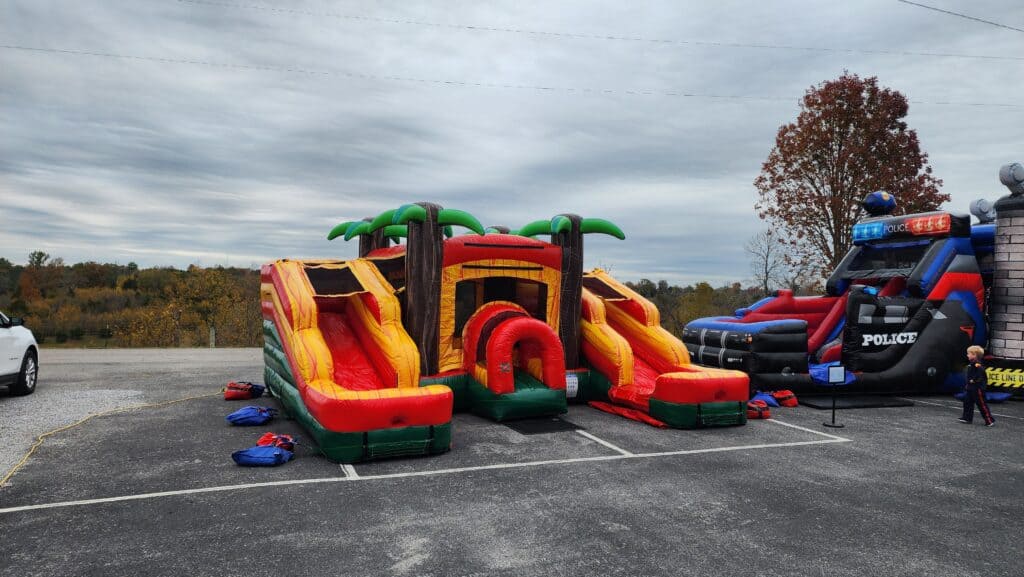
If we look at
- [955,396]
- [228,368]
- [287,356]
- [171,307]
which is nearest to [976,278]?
[955,396]

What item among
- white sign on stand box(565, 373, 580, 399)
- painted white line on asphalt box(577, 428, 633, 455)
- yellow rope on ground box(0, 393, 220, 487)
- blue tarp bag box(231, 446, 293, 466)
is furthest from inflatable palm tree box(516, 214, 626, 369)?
yellow rope on ground box(0, 393, 220, 487)

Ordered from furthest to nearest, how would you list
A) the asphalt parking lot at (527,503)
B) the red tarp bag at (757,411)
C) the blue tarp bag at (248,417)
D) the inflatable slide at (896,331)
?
1. the inflatable slide at (896,331)
2. the red tarp bag at (757,411)
3. the blue tarp bag at (248,417)
4. the asphalt parking lot at (527,503)

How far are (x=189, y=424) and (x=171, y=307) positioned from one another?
31946 millimetres

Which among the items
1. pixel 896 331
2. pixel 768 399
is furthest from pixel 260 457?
pixel 896 331

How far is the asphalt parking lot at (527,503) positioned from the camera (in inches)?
160

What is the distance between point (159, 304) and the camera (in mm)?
39094

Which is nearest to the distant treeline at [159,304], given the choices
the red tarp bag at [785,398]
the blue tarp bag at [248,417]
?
the red tarp bag at [785,398]

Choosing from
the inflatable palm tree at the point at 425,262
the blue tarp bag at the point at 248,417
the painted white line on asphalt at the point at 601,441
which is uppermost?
the inflatable palm tree at the point at 425,262

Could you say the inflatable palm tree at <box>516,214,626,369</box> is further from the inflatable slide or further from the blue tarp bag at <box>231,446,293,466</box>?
the blue tarp bag at <box>231,446,293,466</box>

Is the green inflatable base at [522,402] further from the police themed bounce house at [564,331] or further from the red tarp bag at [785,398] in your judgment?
the red tarp bag at [785,398]

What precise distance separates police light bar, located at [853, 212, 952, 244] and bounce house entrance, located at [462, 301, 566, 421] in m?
8.11

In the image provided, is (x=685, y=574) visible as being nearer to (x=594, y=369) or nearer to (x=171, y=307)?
(x=594, y=369)

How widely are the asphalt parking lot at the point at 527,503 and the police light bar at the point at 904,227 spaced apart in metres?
4.74

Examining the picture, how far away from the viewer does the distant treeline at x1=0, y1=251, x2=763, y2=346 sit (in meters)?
33.4
